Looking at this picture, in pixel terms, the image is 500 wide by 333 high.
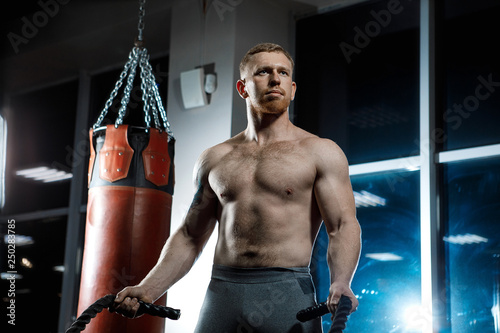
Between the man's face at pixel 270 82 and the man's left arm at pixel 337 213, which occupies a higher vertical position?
the man's face at pixel 270 82

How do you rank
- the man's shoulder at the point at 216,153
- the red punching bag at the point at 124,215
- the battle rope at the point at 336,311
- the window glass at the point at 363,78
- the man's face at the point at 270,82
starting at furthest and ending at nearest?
the window glass at the point at 363,78
the red punching bag at the point at 124,215
the man's shoulder at the point at 216,153
the man's face at the point at 270,82
the battle rope at the point at 336,311

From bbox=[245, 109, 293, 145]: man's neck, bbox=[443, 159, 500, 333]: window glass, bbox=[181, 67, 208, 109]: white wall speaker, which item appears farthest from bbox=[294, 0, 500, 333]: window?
bbox=[245, 109, 293, 145]: man's neck

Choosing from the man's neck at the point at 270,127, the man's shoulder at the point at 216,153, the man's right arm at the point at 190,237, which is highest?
the man's neck at the point at 270,127

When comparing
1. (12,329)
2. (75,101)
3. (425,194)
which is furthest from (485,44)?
(12,329)

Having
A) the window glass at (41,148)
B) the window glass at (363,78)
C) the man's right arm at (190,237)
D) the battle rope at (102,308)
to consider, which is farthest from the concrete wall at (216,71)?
the battle rope at (102,308)

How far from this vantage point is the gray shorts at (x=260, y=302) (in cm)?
203

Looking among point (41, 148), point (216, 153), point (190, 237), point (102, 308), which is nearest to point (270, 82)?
point (216, 153)

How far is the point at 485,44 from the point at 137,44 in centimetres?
207

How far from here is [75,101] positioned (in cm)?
614

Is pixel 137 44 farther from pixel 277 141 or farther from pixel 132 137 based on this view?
pixel 277 141

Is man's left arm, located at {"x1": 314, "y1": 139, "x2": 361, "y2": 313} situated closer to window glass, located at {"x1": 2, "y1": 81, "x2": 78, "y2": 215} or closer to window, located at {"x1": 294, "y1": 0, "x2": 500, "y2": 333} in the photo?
window, located at {"x1": 294, "y1": 0, "x2": 500, "y2": 333}

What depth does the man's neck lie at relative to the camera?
231 centimetres

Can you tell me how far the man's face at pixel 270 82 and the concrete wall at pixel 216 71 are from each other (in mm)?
2072

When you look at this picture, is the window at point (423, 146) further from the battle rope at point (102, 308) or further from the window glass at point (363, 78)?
the battle rope at point (102, 308)
